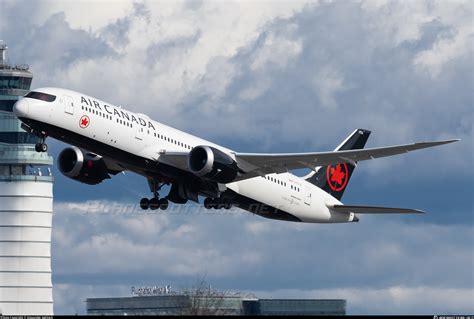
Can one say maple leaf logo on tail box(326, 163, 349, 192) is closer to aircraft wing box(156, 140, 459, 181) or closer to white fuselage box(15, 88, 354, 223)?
white fuselage box(15, 88, 354, 223)

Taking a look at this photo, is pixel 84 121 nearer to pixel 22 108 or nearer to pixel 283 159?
Result: pixel 22 108

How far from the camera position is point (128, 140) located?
281 feet

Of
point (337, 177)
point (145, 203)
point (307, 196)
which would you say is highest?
point (337, 177)

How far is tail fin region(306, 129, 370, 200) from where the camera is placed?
10312 cm

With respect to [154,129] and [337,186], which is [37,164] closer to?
[337,186]

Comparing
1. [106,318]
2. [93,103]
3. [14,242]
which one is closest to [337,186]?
[93,103]

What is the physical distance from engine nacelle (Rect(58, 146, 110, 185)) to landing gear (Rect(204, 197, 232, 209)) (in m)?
7.09

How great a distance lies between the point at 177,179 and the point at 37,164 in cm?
9423

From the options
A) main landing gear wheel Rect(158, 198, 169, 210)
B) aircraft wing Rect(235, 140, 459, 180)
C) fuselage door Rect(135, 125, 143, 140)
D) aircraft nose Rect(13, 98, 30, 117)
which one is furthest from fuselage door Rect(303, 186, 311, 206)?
aircraft nose Rect(13, 98, 30, 117)

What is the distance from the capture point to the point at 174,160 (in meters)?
88.0

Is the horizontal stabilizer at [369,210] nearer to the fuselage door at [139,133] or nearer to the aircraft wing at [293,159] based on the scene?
the aircraft wing at [293,159]

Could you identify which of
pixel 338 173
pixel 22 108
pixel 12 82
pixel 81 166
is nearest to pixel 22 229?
pixel 12 82

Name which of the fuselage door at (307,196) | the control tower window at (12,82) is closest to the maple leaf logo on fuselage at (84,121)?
the fuselage door at (307,196)

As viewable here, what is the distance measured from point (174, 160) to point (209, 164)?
2.73 metres
